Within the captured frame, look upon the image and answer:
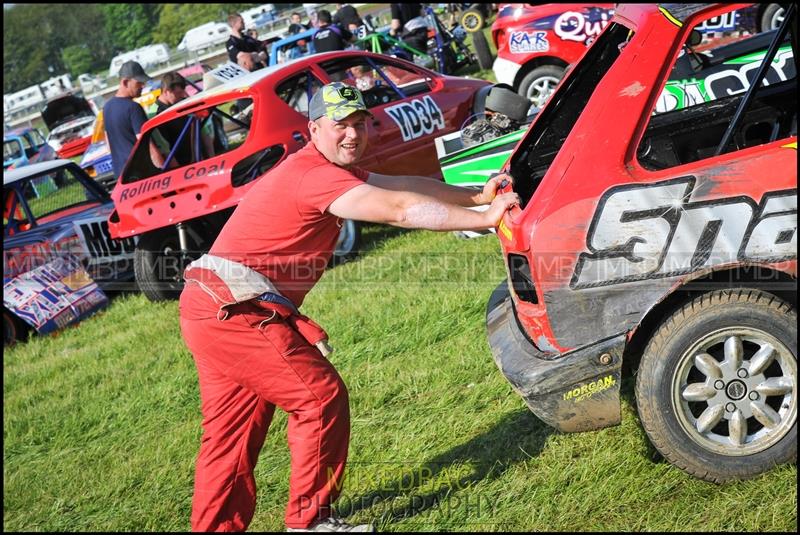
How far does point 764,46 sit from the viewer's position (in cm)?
639

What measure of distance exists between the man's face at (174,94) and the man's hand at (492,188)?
682cm

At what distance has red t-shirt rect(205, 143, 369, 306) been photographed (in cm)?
357

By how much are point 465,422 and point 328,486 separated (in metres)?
1.24

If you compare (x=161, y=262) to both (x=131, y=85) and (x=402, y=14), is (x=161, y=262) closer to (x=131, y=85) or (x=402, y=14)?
(x=131, y=85)

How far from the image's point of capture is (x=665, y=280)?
3.40 meters

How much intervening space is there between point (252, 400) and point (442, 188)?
1.30m

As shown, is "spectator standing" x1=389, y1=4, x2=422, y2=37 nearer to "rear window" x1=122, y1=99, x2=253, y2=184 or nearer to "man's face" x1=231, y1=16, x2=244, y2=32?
"man's face" x1=231, y1=16, x2=244, y2=32

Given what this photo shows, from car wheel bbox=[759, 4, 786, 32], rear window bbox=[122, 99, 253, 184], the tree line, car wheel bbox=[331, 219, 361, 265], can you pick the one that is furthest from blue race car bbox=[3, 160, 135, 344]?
the tree line

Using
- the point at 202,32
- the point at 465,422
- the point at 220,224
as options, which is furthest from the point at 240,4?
the point at 465,422

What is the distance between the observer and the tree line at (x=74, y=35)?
7281 cm

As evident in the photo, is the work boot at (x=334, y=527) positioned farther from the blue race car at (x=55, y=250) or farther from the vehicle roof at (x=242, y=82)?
the blue race car at (x=55, y=250)

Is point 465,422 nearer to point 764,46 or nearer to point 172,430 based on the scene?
point 172,430

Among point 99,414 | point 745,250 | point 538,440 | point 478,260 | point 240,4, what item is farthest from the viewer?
point 240,4

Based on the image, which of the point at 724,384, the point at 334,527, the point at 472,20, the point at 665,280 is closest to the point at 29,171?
the point at 334,527
